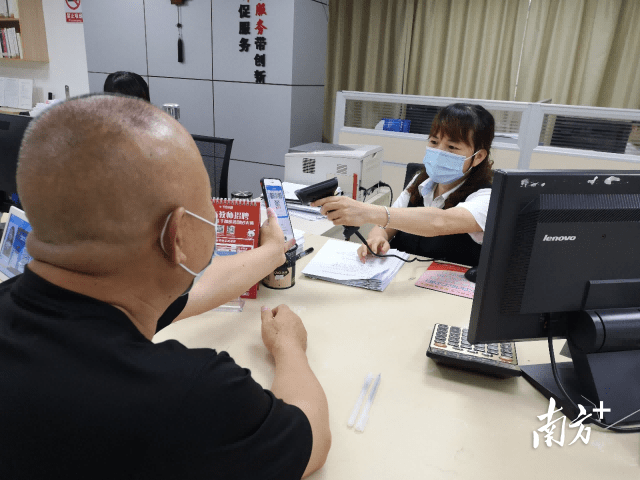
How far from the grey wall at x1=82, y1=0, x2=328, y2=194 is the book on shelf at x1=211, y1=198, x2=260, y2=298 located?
242cm

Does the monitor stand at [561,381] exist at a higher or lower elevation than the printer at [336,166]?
lower

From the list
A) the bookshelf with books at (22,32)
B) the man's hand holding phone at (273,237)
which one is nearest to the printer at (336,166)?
the man's hand holding phone at (273,237)

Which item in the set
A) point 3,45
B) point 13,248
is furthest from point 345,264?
point 3,45

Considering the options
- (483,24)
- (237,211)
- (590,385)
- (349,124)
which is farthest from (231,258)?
(483,24)

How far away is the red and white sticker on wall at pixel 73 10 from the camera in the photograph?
4.29 metres

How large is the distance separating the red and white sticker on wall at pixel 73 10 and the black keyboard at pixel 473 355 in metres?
4.86

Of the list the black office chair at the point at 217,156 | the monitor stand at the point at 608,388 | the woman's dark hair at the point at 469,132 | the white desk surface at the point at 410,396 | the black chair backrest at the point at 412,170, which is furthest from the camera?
the black office chair at the point at 217,156

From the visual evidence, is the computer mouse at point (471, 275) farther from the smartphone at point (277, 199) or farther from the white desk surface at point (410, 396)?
the smartphone at point (277, 199)

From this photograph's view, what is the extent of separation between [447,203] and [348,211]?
0.51 m

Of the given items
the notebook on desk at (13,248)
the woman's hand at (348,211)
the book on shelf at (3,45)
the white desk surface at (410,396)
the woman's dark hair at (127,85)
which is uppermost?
the book on shelf at (3,45)

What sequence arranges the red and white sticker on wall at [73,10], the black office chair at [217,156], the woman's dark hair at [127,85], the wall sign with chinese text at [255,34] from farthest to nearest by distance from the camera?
the red and white sticker on wall at [73,10] < the wall sign with chinese text at [255,34] < the black office chair at [217,156] < the woman's dark hair at [127,85]

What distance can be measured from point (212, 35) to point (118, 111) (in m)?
3.33

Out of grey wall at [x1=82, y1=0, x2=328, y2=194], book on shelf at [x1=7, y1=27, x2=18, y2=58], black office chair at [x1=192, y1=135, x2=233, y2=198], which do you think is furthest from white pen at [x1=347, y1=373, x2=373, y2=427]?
book on shelf at [x1=7, y1=27, x2=18, y2=58]

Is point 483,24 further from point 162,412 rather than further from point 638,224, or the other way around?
point 162,412
